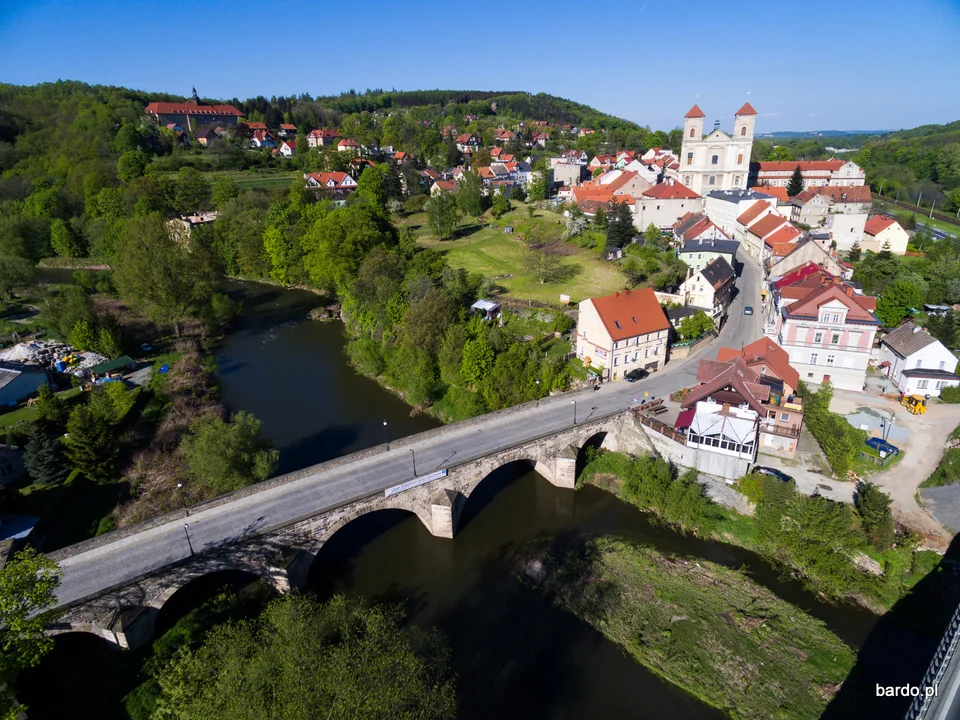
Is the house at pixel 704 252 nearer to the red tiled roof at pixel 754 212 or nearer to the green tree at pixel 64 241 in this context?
the red tiled roof at pixel 754 212

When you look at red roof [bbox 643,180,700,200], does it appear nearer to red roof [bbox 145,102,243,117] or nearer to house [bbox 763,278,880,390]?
house [bbox 763,278,880,390]

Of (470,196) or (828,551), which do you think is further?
(470,196)

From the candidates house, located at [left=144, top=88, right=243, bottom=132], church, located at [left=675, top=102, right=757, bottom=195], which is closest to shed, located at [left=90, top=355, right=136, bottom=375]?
church, located at [left=675, top=102, right=757, bottom=195]

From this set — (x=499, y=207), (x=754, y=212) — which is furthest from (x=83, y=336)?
(x=754, y=212)

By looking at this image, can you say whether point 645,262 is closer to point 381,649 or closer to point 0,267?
point 381,649

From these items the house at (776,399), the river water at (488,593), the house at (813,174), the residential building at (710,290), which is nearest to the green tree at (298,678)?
the river water at (488,593)

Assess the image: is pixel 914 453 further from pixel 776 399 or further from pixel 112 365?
pixel 112 365
